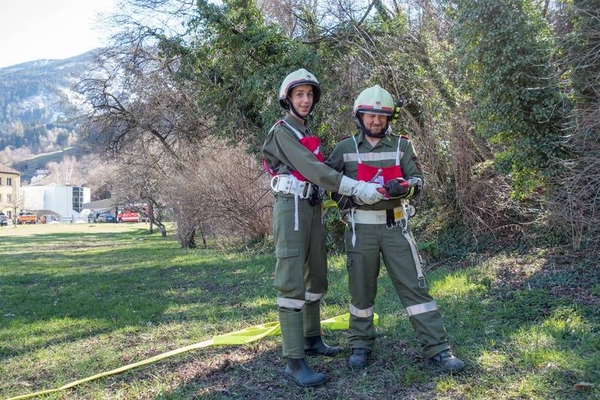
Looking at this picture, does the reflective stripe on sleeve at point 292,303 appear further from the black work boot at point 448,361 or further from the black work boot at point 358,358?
the black work boot at point 448,361

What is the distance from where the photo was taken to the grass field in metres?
3.86

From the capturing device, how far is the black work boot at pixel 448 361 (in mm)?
3951

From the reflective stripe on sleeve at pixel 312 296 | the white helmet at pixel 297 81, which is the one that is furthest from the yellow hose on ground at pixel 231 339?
the white helmet at pixel 297 81

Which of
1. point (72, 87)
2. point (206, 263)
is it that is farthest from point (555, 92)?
point (72, 87)

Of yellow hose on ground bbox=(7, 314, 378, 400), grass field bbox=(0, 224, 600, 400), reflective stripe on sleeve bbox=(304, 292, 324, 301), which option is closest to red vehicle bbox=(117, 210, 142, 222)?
grass field bbox=(0, 224, 600, 400)

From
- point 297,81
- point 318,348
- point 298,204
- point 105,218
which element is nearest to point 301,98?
point 297,81

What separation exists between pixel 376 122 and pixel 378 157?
0.93 ft

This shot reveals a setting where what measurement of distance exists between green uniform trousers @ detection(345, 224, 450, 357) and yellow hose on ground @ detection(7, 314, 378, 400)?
1073 millimetres

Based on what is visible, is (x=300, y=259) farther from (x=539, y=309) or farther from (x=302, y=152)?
(x=539, y=309)

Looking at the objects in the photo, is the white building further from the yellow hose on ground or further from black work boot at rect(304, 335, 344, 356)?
black work boot at rect(304, 335, 344, 356)

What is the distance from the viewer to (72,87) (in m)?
19.6

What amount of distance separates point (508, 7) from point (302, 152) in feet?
17.1

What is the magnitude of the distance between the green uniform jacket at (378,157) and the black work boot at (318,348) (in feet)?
4.25

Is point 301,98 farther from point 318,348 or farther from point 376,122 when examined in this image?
point 318,348
